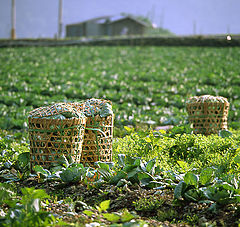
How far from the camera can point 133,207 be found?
9.53 feet

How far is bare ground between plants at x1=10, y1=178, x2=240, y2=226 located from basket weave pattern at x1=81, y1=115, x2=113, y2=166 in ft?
2.00

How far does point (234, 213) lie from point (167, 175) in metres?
0.88

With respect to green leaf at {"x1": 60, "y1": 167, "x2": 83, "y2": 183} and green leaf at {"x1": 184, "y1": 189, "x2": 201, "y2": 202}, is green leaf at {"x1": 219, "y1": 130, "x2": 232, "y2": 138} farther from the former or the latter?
green leaf at {"x1": 60, "y1": 167, "x2": 83, "y2": 183}

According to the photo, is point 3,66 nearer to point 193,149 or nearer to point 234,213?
point 193,149

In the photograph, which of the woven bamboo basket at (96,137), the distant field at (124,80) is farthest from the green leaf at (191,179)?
the distant field at (124,80)

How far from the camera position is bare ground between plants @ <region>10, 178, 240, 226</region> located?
2.60 m

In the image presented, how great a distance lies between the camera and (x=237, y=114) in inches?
308

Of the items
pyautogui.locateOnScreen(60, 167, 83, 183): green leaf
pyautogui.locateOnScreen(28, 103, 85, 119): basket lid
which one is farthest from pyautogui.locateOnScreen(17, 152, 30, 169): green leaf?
pyautogui.locateOnScreen(60, 167, 83, 183): green leaf

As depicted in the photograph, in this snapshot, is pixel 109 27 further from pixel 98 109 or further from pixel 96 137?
pixel 96 137

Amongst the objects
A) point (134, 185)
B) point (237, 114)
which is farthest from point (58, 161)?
point (237, 114)

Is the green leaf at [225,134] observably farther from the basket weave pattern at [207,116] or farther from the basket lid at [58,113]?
the basket lid at [58,113]

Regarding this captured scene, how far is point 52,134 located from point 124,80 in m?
8.75

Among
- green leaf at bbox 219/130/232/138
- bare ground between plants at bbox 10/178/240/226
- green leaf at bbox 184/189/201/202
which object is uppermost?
green leaf at bbox 219/130/232/138

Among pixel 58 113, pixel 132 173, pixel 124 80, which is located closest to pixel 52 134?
pixel 58 113
